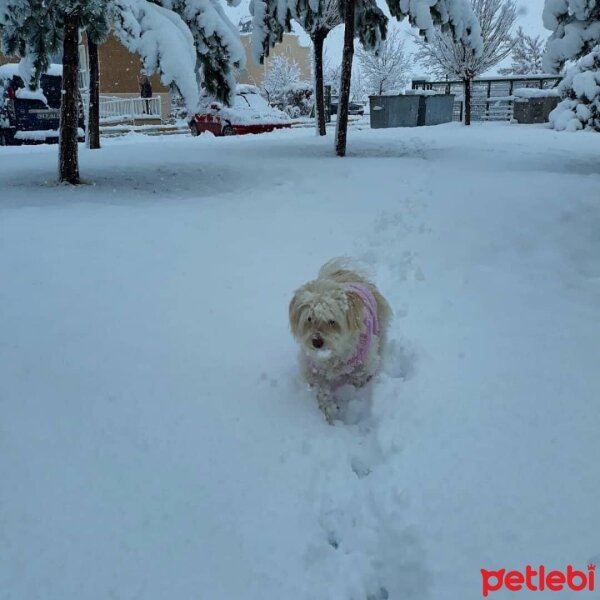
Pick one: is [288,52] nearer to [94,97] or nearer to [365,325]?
[94,97]

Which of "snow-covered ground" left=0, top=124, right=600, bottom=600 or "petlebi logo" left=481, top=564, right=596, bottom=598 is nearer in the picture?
"petlebi logo" left=481, top=564, right=596, bottom=598

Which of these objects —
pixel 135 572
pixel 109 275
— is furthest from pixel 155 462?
pixel 109 275

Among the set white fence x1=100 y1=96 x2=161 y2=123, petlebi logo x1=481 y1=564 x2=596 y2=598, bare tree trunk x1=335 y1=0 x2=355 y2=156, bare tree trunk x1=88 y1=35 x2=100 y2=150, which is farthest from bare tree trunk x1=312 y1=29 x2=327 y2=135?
petlebi logo x1=481 y1=564 x2=596 y2=598

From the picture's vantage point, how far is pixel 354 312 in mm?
3561

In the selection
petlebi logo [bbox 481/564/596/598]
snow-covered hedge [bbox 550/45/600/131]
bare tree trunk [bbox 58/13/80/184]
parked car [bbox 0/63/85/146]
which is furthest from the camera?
snow-covered hedge [bbox 550/45/600/131]

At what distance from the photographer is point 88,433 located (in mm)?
3279

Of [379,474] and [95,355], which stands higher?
[95,355]

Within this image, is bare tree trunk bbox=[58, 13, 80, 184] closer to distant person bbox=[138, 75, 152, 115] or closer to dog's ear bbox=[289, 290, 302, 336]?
dog's ear bbox=[289, 290, 302, 336]

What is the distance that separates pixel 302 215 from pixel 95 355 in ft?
14.3

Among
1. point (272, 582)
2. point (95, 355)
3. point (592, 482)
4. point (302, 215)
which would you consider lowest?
point (272, 582)

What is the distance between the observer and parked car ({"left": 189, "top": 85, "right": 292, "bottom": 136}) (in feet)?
67.5

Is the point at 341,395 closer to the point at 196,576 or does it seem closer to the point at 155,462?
the point at 155,462

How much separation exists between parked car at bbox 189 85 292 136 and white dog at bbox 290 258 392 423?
17820 millimetres

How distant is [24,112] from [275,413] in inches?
668
